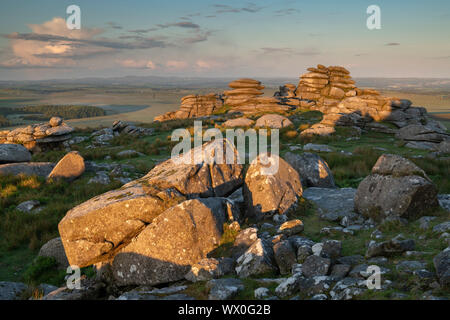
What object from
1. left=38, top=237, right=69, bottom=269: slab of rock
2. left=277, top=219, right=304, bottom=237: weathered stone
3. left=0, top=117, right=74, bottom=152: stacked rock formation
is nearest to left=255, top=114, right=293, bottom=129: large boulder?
left=0, top=117, right=74, bottom=152: stacked rock formation

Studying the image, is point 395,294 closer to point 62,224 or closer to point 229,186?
point 229,186

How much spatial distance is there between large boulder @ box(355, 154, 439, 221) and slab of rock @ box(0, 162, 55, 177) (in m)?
16.8

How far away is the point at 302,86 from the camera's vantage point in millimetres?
58781

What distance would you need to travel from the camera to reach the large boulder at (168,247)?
6.86 meters

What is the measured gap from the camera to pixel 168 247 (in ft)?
23.1

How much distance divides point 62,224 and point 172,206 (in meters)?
2.75

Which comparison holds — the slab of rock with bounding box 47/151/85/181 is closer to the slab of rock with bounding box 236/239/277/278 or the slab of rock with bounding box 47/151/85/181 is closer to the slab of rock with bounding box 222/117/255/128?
the slab of rock with bounding box 236/239/277/278

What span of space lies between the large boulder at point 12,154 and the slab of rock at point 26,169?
2251mm

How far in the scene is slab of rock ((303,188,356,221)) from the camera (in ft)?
31.2

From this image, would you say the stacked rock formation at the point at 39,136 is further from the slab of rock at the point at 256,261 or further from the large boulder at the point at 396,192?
the large boulder at the point at 396,192

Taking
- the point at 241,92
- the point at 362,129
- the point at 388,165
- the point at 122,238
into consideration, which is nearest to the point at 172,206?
the point at 122,238

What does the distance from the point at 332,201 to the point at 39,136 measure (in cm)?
2941

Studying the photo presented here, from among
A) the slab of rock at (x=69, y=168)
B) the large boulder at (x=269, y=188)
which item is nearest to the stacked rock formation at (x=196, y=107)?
the slab of rock at (x=69, y=168)

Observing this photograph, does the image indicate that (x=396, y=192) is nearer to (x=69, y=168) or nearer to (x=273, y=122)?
(x=69, y=168)
